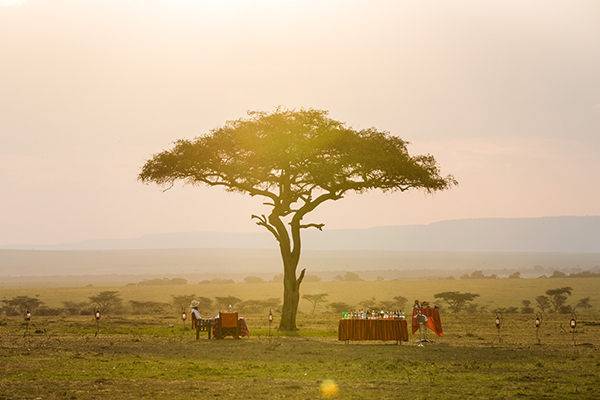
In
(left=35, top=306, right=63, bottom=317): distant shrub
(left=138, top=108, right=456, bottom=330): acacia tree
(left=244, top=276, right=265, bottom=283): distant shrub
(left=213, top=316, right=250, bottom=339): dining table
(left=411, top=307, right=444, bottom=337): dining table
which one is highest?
(left=138, top=108, right=456, bottom=330): acacia tree

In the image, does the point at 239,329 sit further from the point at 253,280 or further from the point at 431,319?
the point at 253,280

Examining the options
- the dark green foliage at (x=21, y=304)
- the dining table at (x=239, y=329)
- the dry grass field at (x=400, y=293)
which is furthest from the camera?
the dry grass field at (x=400, y=293)

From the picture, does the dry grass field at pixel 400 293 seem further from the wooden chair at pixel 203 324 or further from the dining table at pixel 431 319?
the wooden chair at pixel 203 324

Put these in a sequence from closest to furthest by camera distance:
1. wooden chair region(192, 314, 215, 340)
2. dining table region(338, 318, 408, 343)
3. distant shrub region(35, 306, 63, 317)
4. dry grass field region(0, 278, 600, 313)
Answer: dining table region(338, 318, 408, 343), wooden chair region(192, 314, 215, 340), distant shrub region(35, 306, 63, 317), dry grass field region(0, 278, 600, 313)

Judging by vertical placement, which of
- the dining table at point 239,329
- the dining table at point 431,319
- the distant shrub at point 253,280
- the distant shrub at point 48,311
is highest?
the dining table at point 431,319

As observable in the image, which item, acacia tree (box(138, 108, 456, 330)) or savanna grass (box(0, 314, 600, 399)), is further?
acacia tree (box(138, 108, 456, 330))

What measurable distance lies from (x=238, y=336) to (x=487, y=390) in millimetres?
13699

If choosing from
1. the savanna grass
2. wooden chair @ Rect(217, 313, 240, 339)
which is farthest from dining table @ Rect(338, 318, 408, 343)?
wooden chair @ Rect(217, 313, 240, 339)

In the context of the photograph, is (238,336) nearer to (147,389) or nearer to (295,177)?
(295,177)

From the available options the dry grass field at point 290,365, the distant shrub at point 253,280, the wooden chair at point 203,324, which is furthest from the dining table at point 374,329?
the distant shrub at point 253,280

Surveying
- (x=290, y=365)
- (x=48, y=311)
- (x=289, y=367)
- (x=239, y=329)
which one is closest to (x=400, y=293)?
(x=48, y=311)

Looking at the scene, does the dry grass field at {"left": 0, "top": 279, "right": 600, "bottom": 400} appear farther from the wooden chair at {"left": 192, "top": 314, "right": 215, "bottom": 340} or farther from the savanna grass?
the wooden chair at {"left": 192, "top": 314, "right": 215, "bottom": 340}

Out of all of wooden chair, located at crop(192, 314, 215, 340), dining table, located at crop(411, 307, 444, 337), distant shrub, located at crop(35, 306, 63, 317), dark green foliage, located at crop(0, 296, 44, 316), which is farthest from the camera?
dark green foliage, located at crop(0, 296, 44, 316)

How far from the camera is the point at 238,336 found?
83.7 feet
